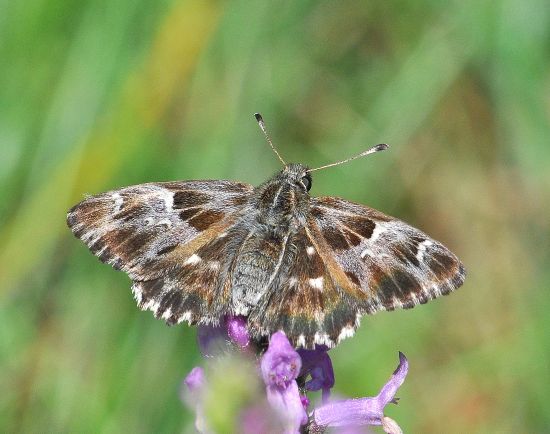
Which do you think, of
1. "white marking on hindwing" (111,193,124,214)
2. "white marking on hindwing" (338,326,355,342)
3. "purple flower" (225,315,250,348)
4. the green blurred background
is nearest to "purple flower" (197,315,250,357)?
"purple flower" (225,315,250,348)

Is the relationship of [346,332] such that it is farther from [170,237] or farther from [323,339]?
[170,237]

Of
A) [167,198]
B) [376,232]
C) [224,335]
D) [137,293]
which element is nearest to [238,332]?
[224,335]

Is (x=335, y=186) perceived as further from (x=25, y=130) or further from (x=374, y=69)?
(x=25, y=130)

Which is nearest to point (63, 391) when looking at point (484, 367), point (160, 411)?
point (160, 411)

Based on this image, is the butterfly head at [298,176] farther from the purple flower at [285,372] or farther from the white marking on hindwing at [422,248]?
the purple flower at [285,372]

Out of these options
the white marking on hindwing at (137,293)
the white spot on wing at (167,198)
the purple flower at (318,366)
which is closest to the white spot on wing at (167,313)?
the white marking on hindwing at (137,293)

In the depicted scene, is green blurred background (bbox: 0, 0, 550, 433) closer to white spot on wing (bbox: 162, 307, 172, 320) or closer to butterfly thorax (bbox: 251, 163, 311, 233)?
butterfly thorax (bbox: 251, 163, 311, 233)
